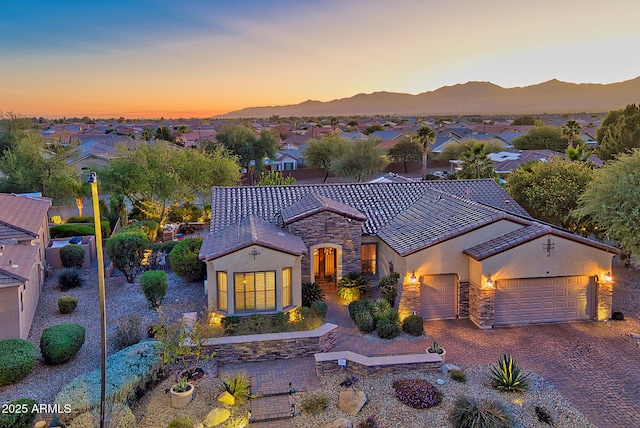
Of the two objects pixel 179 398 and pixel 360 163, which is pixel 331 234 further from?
pixel 360 163

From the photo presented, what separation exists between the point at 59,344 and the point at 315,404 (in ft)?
27.7

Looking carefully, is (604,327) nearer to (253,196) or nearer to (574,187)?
(574,187)

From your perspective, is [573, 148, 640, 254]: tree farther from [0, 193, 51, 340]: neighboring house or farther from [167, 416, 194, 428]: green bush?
[0, 193, 51, 340]: neighboring house

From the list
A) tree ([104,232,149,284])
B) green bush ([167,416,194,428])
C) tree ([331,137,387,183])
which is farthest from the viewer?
tree ([331,137,387,183])

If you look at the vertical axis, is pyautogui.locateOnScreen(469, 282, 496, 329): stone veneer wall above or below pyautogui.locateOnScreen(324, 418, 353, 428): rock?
above

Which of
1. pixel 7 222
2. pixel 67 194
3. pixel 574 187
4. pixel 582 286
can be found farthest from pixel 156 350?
pixel 67 194

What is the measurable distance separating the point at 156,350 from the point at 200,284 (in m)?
9.25

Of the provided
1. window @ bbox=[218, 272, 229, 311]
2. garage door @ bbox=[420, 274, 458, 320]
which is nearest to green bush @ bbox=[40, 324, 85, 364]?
window @ bbox=[218, 272, 229, 311]

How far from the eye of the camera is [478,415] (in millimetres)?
11797

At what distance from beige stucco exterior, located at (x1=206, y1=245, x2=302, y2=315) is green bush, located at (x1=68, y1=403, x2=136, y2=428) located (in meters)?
6.60

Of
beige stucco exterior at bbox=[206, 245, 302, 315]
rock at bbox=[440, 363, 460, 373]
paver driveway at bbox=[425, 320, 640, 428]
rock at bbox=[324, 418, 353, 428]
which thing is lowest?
paver driveway at bbox=[425, 320, 640, 428]

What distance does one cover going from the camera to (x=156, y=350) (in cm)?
1460

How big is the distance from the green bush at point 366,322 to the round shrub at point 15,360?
1079 cm

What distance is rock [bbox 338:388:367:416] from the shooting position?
1290 centimetres
